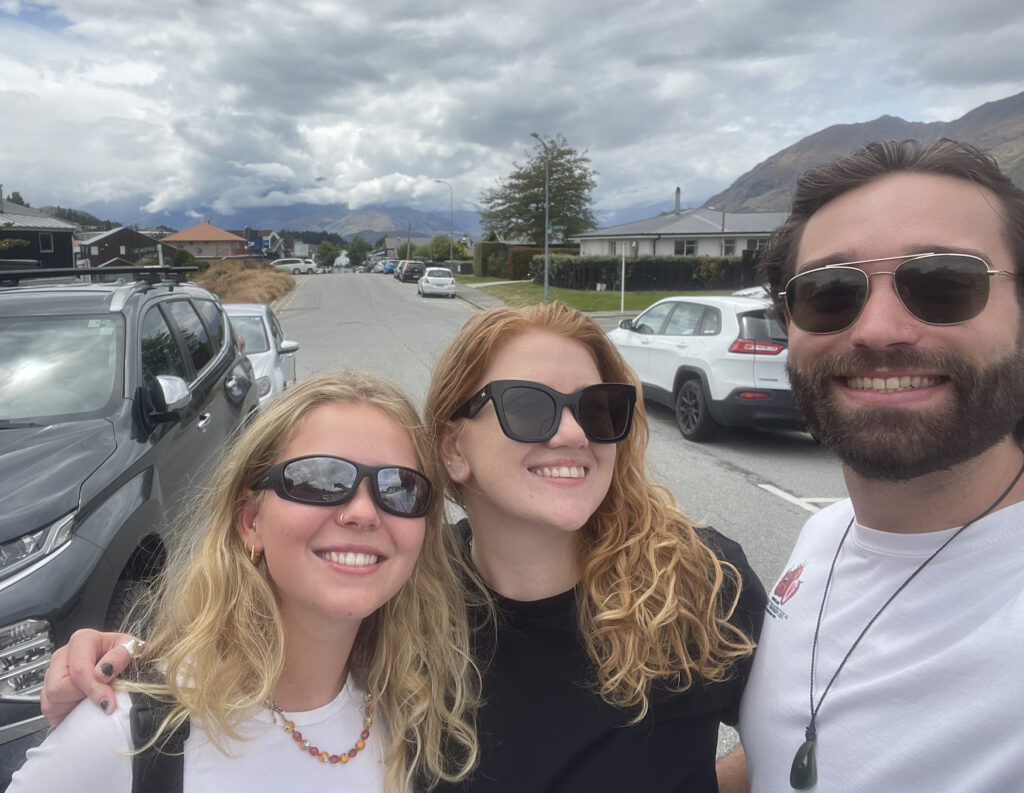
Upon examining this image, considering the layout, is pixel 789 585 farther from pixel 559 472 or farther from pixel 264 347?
pixel 264 347

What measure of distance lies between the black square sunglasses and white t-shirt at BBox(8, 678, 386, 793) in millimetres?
416

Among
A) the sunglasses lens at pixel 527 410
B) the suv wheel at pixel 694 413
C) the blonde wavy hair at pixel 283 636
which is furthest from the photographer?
the suv wheel at pixel 694 413

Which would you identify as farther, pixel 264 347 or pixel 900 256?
pixel 264 347

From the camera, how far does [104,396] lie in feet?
11.3

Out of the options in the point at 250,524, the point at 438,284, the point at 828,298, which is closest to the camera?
the point at 828,298

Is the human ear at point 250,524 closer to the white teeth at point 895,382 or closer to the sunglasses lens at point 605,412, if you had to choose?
the sunglasses lens at point 605,412

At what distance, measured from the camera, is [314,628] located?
1411 mm

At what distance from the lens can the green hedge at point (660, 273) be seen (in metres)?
33.6

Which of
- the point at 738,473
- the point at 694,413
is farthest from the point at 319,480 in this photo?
the point at 694,413

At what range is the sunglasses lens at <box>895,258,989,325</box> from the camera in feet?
4.11

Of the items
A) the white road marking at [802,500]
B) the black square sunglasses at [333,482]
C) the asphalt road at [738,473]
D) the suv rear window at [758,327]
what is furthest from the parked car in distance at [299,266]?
the black square sunglasses at [333,482]

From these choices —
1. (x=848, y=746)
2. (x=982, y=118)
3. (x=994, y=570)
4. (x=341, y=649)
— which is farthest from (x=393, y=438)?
(x=982, y=118)

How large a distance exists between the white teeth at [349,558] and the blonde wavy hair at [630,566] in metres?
0.33

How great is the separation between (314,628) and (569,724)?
562 mm
